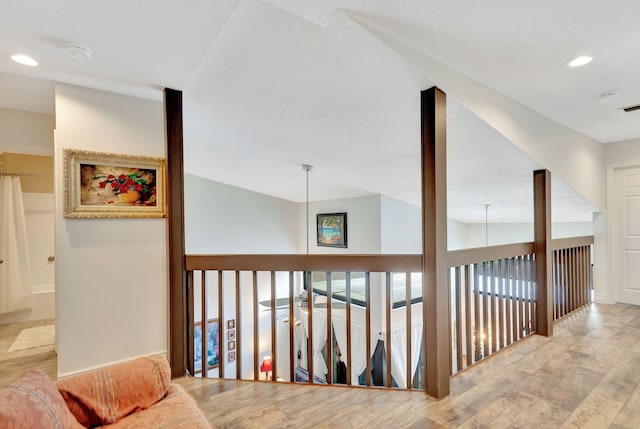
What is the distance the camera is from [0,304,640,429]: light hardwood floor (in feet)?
5.84

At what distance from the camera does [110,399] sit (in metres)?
1.37

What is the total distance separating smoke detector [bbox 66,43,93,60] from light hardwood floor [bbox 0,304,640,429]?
7.46 feet

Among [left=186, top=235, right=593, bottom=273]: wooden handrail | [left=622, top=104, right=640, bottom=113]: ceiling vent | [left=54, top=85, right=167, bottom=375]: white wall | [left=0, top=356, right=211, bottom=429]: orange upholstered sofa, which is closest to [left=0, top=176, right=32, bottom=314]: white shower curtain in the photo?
[left=54, top=85, right=167, bottom=375]: white wall

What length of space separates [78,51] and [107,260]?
1.45 metres

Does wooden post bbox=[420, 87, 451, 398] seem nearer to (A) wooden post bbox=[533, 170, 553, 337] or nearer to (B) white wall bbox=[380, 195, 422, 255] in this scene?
(A) wooden post bbox=[533, 170, 553, 337]

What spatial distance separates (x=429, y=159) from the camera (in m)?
2.02

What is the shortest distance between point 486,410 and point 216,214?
19.6 feet

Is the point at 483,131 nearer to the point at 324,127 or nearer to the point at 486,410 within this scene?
the point at 324,127

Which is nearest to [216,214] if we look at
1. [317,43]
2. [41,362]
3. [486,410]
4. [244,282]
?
[244,282]

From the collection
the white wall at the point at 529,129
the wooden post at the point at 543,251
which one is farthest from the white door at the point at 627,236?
the wooden post at the point at 543,251

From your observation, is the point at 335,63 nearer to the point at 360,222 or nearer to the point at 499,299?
the point at 499,299

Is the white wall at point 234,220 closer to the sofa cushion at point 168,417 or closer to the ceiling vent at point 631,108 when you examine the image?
the sofa cushion at point 168,417

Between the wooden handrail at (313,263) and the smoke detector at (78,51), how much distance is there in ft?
4.79

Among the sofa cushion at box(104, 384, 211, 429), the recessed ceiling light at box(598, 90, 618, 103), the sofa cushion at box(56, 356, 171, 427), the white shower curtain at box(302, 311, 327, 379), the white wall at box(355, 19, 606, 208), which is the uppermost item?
the recessed ceiling light at box(598, 90, 618, 103)
